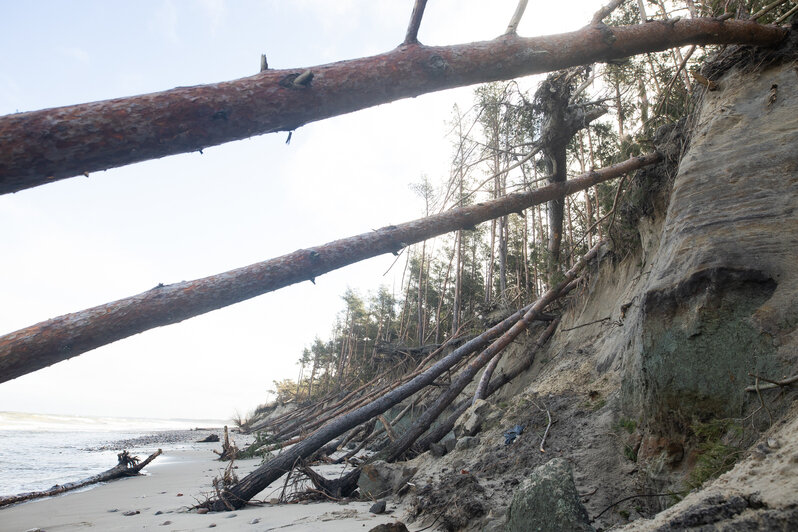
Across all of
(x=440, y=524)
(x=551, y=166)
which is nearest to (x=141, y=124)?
(x=440, y=524)

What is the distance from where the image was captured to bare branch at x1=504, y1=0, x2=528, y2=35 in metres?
3.12

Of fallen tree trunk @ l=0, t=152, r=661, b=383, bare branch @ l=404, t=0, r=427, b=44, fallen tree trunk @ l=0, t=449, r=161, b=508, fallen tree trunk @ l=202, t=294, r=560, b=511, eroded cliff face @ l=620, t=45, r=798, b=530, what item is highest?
bare branch @ l=404, t=0, r=427, b=44

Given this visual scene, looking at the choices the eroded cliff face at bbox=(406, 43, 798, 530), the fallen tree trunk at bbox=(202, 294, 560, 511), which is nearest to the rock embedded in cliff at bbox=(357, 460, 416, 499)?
the eroded cliff face at bbox=(406, 43, 798, 530)

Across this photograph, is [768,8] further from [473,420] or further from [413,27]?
[473,420]

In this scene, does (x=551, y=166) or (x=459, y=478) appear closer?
(x=459, y=478)

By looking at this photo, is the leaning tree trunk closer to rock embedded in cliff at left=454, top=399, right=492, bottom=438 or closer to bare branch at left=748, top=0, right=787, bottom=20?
bare branch at left=748, top=0, right=787, bottom=20

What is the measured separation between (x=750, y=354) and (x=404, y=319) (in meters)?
25.6

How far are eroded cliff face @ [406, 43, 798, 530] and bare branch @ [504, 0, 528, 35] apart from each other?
6.26 feet

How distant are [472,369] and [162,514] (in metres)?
4.26

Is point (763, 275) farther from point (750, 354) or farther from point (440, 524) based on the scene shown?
point (440, 524)

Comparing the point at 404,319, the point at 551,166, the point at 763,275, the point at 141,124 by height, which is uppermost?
the point at 141,124

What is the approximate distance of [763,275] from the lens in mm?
2611

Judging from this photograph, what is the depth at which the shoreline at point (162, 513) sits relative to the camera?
3508 mm

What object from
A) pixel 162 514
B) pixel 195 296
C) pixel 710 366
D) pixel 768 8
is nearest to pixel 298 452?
pixel 162 514
